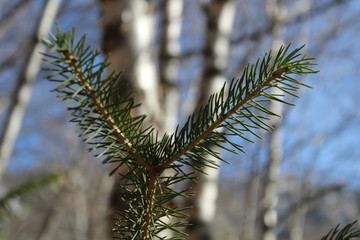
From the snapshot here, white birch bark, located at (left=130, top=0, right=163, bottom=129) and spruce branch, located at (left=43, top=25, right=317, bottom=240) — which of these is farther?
white birch bark, located at (left=130, top=0, right=163, bottom=129)

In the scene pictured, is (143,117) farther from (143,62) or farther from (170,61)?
(170,61)

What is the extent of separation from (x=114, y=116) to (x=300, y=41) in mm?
5931

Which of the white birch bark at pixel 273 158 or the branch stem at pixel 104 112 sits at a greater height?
the white birch bark at pixel 273 158

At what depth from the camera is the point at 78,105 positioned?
0.53 m

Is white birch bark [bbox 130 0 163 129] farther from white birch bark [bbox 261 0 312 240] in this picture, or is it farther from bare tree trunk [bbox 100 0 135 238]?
white birch bark [bbox 261 0 312 240]

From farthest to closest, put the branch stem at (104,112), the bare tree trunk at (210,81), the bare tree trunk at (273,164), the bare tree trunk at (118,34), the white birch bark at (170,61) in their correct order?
the bare tree trunk at (273,164) < the white birch bark at (170,61) < the bare tree trunk at (210,81) < the bare tree trunk at (118,34) < the branch stem at (104,112)

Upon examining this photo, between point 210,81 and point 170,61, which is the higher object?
point 170,61

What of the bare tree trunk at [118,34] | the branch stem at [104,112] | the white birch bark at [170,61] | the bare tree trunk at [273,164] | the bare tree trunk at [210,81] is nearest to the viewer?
the branch stem at [104,112]

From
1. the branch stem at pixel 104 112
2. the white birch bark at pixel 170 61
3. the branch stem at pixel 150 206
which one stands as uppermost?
the white birch bark at pixel 170 61

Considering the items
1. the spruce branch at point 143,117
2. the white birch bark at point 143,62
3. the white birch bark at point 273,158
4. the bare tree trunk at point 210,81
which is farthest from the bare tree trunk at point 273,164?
the spruce branch at point 143,117

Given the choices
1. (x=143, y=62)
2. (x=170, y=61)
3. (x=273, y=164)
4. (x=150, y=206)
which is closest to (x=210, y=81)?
(x=170, y=61)

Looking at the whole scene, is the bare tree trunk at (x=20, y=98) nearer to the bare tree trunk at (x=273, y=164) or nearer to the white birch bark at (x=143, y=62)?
the white birch bark at (x=143, y=62)

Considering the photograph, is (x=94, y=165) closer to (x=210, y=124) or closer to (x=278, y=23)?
(x=278, y=23)

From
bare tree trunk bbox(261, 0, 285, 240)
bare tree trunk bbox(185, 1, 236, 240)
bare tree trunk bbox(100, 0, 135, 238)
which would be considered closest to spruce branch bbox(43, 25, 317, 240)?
bare tree trunk bbox(100, 0, 135, 238)
